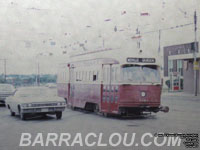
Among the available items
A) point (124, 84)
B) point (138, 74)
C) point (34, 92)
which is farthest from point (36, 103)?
point (138, 74)

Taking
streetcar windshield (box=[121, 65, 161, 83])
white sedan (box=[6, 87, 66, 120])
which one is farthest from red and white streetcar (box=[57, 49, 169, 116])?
white sedan (box=[6, 87, 66, 120])

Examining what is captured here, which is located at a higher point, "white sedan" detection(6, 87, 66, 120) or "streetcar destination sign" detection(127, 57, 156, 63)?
"streetcar destination sign" detection(127, 57, 156, 63)

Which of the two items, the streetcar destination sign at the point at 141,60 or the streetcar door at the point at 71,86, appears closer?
the streetcar destination sign at the point at 141,60

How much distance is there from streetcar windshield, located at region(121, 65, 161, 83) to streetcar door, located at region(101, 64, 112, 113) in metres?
1.00

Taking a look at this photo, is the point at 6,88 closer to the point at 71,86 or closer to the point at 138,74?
the point at 71,86

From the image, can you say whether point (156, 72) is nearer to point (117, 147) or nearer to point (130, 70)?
point (130, 70)

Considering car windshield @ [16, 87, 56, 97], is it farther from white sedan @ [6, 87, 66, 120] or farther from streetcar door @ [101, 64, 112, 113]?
streetcar door @ [101, 64, 112, 113]

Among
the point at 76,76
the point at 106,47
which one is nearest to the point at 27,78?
the point at 76,76

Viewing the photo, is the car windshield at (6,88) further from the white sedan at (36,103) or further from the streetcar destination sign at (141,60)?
the streetcar destination sign at (141,60)

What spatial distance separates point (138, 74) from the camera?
17.2 meters

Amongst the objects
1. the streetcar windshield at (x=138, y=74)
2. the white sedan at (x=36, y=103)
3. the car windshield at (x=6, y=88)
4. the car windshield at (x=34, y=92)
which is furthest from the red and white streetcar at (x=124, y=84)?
the car windshield at (x=6, y=88)

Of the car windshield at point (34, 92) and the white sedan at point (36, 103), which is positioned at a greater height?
the car windshield at point (34, 92)

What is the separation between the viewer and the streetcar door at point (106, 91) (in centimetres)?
1774

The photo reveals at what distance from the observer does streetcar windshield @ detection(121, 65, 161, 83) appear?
1709 cm
